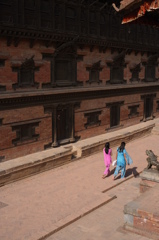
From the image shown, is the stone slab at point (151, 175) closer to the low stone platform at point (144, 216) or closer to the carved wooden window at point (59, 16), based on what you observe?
the low stone platform at point (144, 216)

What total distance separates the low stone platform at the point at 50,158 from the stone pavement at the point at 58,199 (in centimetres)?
31

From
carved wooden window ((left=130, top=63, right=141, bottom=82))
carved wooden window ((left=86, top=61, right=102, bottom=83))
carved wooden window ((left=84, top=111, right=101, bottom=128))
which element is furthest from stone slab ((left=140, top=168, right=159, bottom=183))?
carved wooden window ((left=130, top=63, right=141, bottom=82))

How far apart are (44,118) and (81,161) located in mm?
3497

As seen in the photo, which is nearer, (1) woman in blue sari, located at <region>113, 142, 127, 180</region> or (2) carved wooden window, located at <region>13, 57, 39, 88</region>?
(1) woman in blue sari, located at <region>113, 142, 127, 180</region>

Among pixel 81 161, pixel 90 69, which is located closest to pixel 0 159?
pixel 81 161

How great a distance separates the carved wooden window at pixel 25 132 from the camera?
17.3 metres

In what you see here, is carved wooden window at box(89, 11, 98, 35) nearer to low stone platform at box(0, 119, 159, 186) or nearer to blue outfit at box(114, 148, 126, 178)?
low stone platform at box(0, 119, 159, 186)

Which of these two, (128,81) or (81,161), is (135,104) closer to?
(128,81)

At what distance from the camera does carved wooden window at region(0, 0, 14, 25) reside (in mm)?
15225

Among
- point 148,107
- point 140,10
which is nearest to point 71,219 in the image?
point 140,10

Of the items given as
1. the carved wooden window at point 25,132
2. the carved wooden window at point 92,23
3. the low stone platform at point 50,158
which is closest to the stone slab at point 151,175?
the low stone platform at point 50,158

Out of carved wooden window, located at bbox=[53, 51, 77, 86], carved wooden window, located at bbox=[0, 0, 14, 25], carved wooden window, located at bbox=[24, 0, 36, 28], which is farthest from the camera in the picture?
carved wooden window, located at bbox=[53, 51, 77, 86]

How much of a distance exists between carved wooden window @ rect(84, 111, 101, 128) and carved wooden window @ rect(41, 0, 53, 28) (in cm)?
688

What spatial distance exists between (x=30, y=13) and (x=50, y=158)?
770 cm
